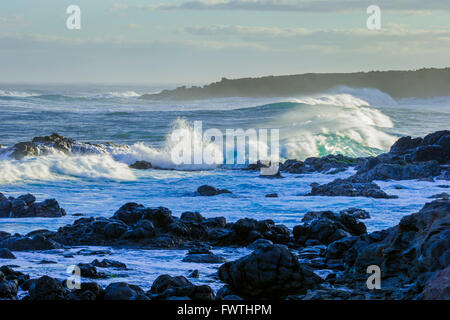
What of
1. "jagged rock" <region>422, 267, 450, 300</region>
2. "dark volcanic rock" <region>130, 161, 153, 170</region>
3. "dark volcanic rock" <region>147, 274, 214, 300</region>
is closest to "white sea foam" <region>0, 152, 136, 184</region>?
"dark volcanic rock" <region>130, 161, 153, 170</region>

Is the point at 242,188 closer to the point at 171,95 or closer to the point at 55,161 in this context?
the point at 55,161

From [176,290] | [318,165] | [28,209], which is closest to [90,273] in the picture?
[176,290]

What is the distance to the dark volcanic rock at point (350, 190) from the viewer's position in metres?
16.8

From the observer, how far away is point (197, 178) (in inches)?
859

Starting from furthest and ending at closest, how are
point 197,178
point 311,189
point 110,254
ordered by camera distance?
point 197,178, point 311,189, point 110,254

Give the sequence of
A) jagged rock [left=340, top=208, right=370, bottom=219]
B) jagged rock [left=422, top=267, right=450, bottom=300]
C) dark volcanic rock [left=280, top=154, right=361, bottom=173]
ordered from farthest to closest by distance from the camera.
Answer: dark volcanic rock [left=280, top=154, right=361, bottom=173], jagged rock [left=340, top=208, right=370, bottom=219], jagged rock [left=422, top=267, right=450, bottom=300]

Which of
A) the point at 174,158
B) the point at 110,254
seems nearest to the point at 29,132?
the point at 174,158

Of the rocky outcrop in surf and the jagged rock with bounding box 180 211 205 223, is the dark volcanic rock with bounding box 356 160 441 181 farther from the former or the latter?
the rocky outcrop in surf

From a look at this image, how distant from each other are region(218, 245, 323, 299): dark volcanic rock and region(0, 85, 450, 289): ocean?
0.52 metres

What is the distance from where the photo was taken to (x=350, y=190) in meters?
17.3

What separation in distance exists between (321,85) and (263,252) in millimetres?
84877

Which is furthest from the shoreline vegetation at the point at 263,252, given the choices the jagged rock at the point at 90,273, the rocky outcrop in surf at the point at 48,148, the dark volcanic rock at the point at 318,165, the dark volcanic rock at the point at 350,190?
the rocky outcrop in surf at the point at 48,148

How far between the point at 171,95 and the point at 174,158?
6950 centimetres

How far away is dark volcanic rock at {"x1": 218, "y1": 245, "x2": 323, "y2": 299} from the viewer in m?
8.11
